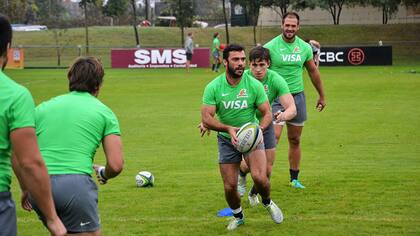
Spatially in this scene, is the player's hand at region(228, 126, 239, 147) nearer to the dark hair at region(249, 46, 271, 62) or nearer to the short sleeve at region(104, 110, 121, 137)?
the dark hair at region(249, 46, 271, 62)

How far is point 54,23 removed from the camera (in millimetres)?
87812

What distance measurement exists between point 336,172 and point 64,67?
127 ft

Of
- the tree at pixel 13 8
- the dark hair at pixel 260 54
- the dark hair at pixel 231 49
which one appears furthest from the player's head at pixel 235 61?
the tree at pixel 13 8

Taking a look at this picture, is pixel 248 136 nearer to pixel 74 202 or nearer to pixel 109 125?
pixel 109 125

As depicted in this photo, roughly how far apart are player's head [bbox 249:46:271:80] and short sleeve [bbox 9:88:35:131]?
5.30 m

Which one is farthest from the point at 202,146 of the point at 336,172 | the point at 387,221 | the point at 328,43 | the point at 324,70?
the point at 328,43

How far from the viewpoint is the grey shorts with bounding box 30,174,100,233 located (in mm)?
5379

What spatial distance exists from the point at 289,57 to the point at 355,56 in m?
35.2

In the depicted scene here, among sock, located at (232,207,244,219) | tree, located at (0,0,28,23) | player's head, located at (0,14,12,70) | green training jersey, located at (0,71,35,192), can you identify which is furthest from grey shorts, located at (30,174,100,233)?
tree, located at (0,0,28,23)

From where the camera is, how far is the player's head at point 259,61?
9516 millimetres

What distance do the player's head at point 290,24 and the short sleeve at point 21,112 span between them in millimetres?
6869

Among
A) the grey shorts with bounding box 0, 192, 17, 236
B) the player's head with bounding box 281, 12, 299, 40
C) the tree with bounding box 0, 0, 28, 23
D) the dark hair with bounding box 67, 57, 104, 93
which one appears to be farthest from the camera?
the tree with bounding box 0, 0, 28, 23

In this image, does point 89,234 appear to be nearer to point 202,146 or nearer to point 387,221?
point 387,221

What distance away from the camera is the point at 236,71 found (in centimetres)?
843
